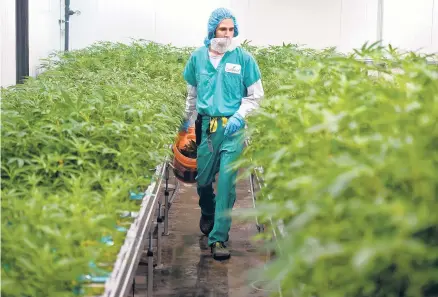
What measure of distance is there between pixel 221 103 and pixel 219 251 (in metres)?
0.98

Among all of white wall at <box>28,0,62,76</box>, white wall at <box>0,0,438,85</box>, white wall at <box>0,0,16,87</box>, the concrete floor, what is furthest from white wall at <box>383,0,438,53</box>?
white wall at <box>0,0,16,87</box>

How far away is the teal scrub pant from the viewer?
4746 millimetres

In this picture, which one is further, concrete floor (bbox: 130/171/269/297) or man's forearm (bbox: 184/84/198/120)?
man's forearm (bbox: 184/84/198/120)

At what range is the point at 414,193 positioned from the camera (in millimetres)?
1565

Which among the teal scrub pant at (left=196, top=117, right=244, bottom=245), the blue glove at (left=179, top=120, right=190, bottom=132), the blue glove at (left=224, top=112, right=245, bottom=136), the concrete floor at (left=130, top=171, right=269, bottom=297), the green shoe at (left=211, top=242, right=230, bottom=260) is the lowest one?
the concrete floor at (left=130, top=171, right=269, bottom=297)

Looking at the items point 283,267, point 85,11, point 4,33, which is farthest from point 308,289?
point 85,11

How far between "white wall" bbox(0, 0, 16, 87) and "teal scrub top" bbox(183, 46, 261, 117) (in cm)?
184

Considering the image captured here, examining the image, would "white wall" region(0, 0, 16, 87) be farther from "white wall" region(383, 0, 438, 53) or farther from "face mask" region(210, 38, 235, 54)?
"white wall" region(383, 0, 438, 53)

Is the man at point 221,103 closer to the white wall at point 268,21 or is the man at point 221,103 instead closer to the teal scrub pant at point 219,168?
the teal scrub pant at point 219,168

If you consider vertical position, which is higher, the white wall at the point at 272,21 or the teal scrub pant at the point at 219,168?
the white wall at the point at 272,21

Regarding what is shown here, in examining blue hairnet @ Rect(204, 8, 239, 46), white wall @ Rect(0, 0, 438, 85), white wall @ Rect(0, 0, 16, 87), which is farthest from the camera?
white wall @ Rect(0, 0, 438, 85)

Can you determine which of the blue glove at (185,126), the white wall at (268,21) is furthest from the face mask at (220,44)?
→ the white wall at (268,21)

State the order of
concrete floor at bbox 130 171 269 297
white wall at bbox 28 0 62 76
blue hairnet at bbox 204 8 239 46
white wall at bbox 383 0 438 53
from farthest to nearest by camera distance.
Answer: white wall at bbox 383 0 438 53 → white wall at bbox 28 0 62 76 → blue hairnet at bbox 204 8 239 46 → concrete floor at bbox 130 171 269 297

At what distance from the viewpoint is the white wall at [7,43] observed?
19.5 feet
